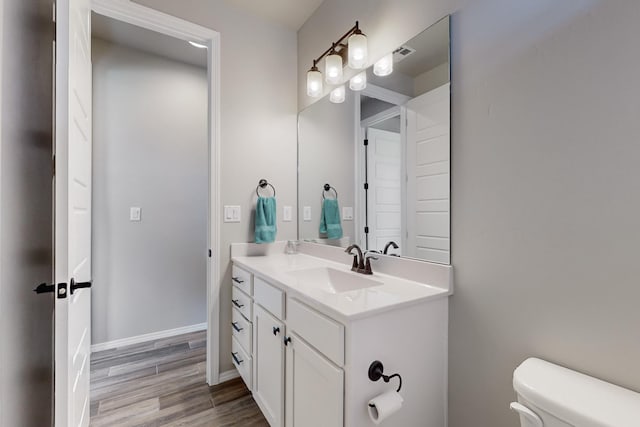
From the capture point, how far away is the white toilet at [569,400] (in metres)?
0.65

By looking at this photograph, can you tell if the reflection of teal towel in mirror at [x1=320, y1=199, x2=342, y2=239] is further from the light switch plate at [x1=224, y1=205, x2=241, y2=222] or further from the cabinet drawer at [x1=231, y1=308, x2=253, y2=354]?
the cabinet drawer at [x1=231, y1=308, x2=253, y2=354]

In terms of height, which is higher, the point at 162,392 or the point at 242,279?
the point at 242,279

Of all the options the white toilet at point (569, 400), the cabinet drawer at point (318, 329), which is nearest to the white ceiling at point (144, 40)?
the cabinet drawer at point (318, 329)

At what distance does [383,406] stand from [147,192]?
2.50 metres

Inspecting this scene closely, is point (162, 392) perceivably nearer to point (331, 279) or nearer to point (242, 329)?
point (242, 329)

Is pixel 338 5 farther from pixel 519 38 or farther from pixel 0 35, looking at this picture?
pixel 0 35

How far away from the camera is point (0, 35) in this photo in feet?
2.58

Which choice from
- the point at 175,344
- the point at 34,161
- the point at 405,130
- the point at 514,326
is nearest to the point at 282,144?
the point at 405,130

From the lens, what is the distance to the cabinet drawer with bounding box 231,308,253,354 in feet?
5.34

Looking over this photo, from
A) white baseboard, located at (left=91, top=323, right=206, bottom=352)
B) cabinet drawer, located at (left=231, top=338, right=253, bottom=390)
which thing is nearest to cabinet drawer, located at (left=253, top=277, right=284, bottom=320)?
cabinet drawer, located at (left=231, top=338, right=253, bottom=390)

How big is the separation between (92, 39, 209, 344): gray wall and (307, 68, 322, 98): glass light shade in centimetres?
129

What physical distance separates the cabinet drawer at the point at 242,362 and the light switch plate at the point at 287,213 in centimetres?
93

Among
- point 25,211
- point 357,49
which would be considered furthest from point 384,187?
point 25,211

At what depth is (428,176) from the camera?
1.27m
